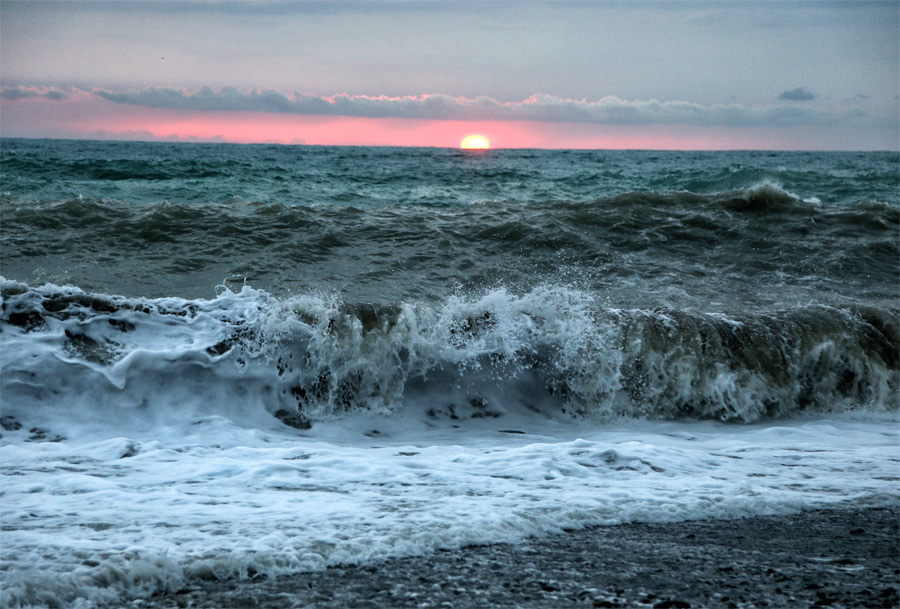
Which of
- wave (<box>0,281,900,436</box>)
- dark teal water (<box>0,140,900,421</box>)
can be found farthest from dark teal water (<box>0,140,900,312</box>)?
wave (<box>0,281,900,436</box>)

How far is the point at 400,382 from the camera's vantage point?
5.18 metres

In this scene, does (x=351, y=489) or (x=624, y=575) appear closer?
(x=624, y=575)

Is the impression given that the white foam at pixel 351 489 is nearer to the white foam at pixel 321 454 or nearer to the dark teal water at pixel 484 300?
the white foam at pixel 321 454

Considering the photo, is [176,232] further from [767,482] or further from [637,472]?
[767,482]

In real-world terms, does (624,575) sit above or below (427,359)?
below

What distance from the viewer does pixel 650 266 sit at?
8273 millimetres

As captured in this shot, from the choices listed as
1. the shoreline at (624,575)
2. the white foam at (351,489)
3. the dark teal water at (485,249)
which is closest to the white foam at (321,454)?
the white foam at (351,489)

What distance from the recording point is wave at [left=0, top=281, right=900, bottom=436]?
4742 mm

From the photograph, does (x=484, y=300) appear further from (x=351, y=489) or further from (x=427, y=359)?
(x=351, y=489)

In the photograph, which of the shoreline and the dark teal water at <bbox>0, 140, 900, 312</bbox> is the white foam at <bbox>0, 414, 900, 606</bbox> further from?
the dark teal water at <bbox>0, 140, 900, 312</bbox>

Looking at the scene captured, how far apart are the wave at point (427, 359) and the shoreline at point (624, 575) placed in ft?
7.39

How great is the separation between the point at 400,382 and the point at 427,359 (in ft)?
1.01

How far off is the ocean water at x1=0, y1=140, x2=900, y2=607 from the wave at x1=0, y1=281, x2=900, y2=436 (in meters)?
0.02

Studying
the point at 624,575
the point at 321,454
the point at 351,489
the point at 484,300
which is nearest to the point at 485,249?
the point at 484,300
